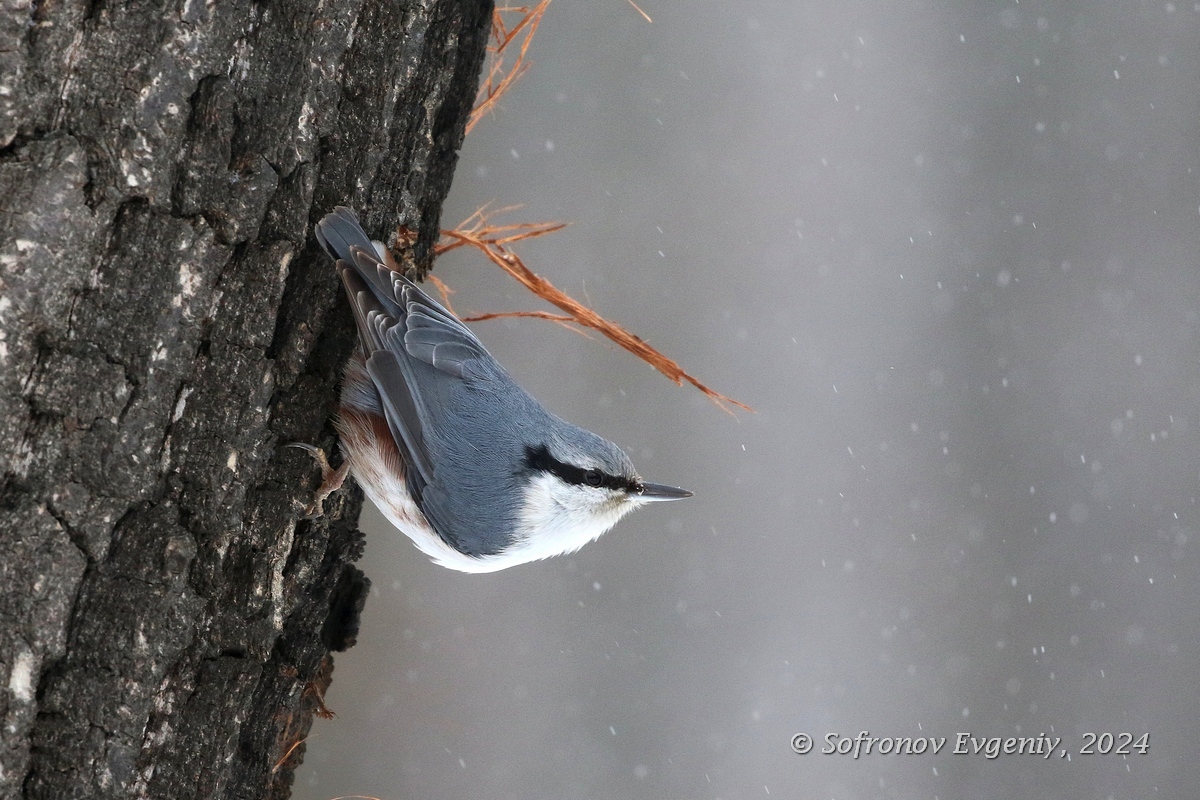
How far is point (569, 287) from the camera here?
398 cm

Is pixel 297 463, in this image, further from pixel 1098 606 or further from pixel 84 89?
pixel 1098 606

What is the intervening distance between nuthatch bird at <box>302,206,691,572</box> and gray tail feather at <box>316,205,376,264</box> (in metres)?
0.16

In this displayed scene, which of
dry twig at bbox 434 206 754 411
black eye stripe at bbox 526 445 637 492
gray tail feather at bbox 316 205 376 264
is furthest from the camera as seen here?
black eye stripe at bbox 526 445 637 492

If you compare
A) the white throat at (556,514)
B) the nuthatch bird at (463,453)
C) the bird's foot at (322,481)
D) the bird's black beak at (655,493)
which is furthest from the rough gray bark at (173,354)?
the bird's black beak at (655,493)

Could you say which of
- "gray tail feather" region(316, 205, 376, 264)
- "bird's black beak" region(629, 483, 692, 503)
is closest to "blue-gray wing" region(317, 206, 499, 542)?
"gray tail feather" region(316, 205, 376, 264)

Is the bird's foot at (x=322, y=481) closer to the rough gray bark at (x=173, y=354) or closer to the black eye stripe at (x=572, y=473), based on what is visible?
the rough gray bark at (x=173, y=354)

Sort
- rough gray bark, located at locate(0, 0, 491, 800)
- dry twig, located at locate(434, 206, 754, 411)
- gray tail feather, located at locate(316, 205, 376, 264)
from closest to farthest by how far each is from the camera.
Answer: rough gray bark, located at locate(0, 0, 491, 800), gray tail feather, located at locate(316, 205, 376, 264), dry twig, located at locate(434, 206, 754, 411)

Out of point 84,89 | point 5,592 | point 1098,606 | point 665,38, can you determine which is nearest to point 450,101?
point 84,89

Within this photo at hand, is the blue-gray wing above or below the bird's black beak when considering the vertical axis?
above

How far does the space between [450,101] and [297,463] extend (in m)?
0.65

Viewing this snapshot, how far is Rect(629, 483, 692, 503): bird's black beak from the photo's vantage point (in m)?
1.97

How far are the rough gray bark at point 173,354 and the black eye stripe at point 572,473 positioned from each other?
1.45 feet

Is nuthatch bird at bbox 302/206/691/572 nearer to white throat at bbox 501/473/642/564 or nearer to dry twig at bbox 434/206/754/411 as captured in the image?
white throat at bbox 501/473/642/564

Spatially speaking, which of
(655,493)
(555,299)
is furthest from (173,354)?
(655,493)
